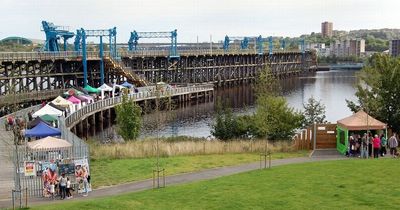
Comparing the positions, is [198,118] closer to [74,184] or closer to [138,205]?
[74,184]

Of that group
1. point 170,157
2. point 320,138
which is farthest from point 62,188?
point 320,138

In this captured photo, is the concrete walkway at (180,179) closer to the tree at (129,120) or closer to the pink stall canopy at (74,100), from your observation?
the tree at (129,120)

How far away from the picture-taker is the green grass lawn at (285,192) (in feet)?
49.0

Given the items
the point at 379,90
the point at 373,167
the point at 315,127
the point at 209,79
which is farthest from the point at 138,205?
the point at 209,79

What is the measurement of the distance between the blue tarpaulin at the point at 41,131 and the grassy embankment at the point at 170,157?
2.99 m

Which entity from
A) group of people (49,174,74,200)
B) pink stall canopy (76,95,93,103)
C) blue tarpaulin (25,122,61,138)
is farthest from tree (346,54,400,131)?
pink stall canopy (76,95,93,103)

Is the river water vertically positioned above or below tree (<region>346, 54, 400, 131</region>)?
below

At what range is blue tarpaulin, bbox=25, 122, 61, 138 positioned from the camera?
29834 mm

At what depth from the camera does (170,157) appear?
26.9 m

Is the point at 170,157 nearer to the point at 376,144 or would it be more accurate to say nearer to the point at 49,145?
the point at 49,145

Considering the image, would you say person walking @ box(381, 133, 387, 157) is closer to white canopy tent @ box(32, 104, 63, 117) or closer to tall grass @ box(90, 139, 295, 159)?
tall grass @ box(90, 139, 295, 159)

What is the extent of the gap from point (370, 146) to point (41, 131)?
18399mm

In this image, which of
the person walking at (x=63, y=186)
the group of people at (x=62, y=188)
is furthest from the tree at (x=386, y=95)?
the person walking at (x=63, y=186)

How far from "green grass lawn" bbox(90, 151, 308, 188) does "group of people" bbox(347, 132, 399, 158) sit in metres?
2.58
